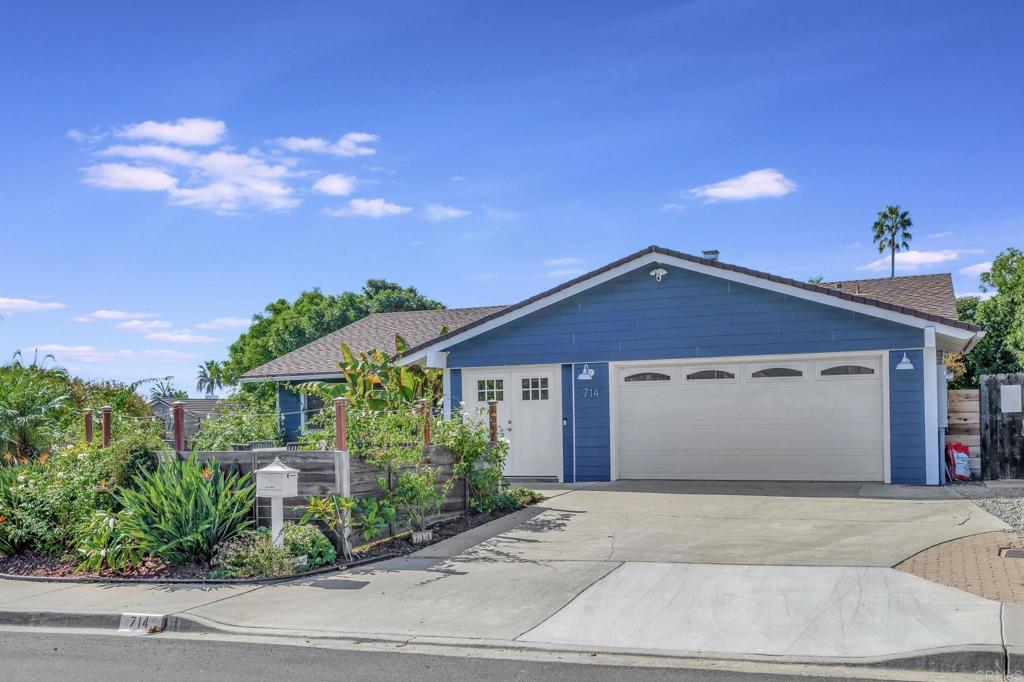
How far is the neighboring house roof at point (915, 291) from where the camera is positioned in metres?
17.6

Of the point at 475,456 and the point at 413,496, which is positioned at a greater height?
the point at 475,456

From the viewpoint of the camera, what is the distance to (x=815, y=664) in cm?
596

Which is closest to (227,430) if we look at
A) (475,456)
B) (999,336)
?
(475,456)

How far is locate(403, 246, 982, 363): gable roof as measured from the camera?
47.4 ft

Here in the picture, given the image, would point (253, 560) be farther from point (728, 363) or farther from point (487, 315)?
point (487, 315)

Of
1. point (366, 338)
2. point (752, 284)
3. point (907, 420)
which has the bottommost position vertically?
point (907, 420)

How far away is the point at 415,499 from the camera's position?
426 inches

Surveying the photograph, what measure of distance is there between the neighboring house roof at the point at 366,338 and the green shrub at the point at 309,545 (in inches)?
485

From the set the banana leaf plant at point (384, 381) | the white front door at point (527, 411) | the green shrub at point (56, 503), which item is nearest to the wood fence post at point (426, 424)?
the banana leaf plant at point (384, 381)

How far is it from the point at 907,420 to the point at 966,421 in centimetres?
224

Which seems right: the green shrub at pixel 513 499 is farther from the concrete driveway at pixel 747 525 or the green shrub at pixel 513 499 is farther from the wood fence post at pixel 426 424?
the wood fence post at pixel 426 424

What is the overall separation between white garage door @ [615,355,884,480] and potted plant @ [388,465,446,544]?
6.65 metres

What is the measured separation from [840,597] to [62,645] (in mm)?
6358

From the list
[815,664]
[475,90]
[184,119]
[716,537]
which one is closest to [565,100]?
[475,90]
